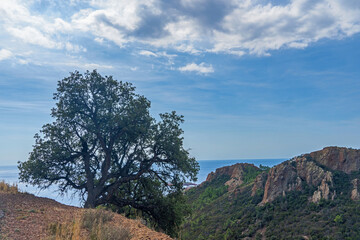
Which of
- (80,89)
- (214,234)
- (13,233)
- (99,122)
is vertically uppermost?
(80,89)

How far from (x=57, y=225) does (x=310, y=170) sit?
44.1 metres

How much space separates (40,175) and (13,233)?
9.64 m

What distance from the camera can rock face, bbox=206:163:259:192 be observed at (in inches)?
2396

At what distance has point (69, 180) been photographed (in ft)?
59.3

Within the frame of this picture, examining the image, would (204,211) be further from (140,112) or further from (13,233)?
(13,233)

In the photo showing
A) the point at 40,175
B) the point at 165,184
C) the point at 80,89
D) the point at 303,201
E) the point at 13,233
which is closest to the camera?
the point at 13,233

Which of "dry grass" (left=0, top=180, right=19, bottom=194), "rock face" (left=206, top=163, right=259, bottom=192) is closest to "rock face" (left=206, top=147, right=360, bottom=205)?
"rock face" (left=206, top=163, right=259, bottom=192)

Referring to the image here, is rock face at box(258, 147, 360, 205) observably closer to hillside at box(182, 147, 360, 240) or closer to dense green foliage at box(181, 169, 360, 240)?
hillside at box(182, 147, 360, 240)

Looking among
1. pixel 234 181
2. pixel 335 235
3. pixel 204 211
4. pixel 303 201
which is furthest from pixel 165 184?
pixel 234 181

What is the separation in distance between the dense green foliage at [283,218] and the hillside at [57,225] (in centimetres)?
1914

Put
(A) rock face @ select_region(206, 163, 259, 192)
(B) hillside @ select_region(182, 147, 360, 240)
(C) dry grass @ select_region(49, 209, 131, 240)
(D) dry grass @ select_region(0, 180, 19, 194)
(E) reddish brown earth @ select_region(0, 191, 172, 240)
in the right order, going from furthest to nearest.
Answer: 1. (A) rock face @ select_region(206, 163, 259, 192)
2. (B) hillside @ select_region(182, 147, 360, 240)
3. (D) dry grass @ select_region(0, 180, 19, 194)
4. (E) reddish brown earth @ select_region(0, 191, 172, 240)
5. (C) dry grass @ select_region(49, 209, 131, 240)

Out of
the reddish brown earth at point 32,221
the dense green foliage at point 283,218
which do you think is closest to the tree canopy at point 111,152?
the reddish brown earth at point 32,221

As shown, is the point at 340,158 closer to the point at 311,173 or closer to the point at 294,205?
the point at 311,173

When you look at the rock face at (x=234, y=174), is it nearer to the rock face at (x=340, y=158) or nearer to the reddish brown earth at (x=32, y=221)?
the rock face at (x=340, y=158)
